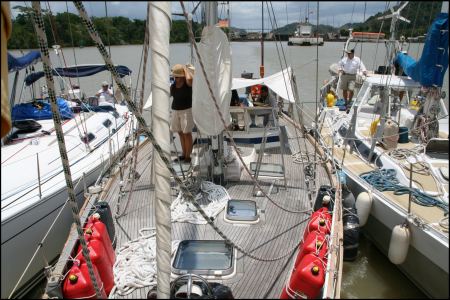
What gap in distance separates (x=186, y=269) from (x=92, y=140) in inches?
189

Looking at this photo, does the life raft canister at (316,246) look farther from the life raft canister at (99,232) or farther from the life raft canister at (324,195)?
the life raft canister at (99,232)

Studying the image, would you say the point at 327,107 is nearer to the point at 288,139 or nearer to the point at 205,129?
the point at 288,139

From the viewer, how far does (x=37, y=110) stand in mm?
7051

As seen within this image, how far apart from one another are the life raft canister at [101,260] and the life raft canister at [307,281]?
1611mm

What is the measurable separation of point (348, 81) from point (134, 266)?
27.0ft

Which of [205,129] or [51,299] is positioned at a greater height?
[205,129]

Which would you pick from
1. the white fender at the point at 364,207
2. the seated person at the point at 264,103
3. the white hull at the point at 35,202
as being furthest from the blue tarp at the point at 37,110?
the white fender at the point at 364,207

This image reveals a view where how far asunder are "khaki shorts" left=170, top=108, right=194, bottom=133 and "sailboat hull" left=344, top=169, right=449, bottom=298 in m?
2.86

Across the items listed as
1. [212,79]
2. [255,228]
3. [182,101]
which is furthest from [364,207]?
[182,101]

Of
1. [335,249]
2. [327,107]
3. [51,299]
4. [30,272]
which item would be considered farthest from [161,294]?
[327,107]

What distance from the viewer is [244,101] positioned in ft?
27.2

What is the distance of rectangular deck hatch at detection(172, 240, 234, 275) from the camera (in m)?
3.34

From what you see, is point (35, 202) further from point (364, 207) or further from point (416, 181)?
point (416, 181)

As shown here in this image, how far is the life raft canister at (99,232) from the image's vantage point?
128 inches
